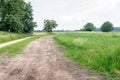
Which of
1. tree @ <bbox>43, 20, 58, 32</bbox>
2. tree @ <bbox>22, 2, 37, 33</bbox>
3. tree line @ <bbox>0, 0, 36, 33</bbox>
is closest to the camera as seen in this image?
tree line @ <bbox>0, 0, 36, 33</bbox>

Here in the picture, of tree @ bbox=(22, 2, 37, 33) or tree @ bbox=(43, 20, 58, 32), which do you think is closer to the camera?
tree @ bbox=(22, 2, 37, 33)

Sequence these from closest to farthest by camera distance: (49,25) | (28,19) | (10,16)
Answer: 1. (10,16)
2. (28,19)
3. (49,25)

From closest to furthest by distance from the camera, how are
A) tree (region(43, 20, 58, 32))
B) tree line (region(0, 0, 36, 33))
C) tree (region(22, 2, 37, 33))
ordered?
tree line (region(0, 0, 36, 33)) < tree (region(22, 2, 37, 33)) < tree (region(43, 20, 58, 32))

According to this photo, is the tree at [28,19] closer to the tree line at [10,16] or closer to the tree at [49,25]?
the tree line at [10,16]

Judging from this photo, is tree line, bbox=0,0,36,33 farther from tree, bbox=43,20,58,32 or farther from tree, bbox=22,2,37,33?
tree, bbox=43,20,58,32

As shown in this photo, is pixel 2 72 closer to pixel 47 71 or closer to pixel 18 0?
pixel 47 71

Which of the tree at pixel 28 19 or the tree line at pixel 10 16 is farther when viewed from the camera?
the tree at pixel 28 19

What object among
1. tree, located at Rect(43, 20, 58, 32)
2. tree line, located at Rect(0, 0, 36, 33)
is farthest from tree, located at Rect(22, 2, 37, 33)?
tree, located at Rect(43, 20, 58, 32)

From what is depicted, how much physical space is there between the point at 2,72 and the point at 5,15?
200 feet

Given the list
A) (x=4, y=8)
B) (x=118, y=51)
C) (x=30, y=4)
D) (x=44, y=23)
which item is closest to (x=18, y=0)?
(x=4, y=8)

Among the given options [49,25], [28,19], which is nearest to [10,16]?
[28,19]

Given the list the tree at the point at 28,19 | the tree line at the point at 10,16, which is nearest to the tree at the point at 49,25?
the tree at the point at 28,19

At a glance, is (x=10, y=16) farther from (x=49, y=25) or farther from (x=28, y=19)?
(x=49, y=25)

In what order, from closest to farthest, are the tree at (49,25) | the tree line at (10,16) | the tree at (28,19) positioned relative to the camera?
the tree line at (10,16) → the tree at (28,19) → the tree at (49,25)
